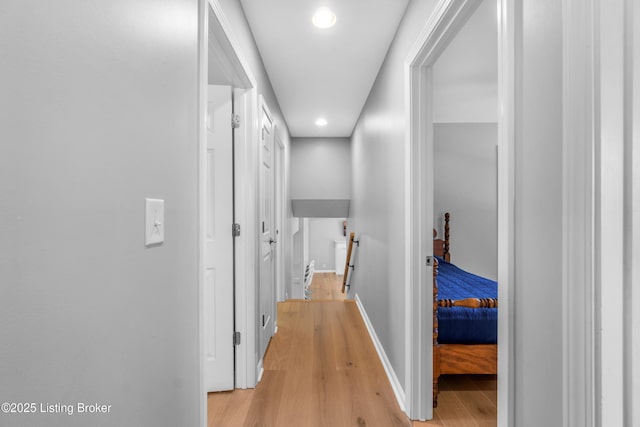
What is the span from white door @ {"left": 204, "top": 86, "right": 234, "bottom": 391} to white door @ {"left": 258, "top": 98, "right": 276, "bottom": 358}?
37 centimetres

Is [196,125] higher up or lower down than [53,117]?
higher up

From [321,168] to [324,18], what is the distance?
329 cm

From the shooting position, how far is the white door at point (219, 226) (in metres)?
1.98

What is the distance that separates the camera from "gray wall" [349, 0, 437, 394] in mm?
1924

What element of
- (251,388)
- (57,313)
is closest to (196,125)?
(57,313)

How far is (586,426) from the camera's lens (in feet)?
2.10

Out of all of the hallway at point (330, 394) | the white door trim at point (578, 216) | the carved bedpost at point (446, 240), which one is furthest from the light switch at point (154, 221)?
the carved bedpost at point (446, 240)

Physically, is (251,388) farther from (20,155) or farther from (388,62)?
(388,62)

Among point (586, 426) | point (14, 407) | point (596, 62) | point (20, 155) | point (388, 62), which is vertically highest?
point (388, 62)

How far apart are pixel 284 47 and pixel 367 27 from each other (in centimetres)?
66

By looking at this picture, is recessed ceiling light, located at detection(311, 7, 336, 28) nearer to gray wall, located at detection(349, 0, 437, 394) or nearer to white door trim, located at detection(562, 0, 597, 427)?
gray wall, located at detection(349, 0, 437, 394)

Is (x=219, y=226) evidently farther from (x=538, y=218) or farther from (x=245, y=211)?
(x=538, y=218)

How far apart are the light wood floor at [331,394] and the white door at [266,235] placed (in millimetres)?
224

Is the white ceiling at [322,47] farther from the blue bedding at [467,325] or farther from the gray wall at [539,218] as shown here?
the blue bedding at [467,325]
